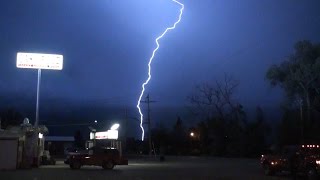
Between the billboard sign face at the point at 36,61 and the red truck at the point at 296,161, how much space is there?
25.5m

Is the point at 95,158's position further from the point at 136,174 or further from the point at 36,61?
the point at 36,61

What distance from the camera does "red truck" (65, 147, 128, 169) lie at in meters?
37.0

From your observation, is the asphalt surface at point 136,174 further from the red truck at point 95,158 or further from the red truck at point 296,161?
the red truck at point 95,158

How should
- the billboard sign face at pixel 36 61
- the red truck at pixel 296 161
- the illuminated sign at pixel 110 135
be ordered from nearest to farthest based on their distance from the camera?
the red truck at pixel 296 161 < the billboard sign face at pixel 36 61 < the illuminated sign at pixel 110 135

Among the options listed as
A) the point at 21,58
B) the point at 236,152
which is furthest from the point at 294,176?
the point at 236,152

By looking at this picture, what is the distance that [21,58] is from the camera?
48.9 meters

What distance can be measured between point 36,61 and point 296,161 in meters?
29.1

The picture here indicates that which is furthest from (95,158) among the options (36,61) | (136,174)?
(36,61)

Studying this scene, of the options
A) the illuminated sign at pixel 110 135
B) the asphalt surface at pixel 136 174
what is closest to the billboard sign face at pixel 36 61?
the asphalt surface at pixel 136 174

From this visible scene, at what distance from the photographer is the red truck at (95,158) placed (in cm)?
3700

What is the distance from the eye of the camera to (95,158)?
37.4 meters

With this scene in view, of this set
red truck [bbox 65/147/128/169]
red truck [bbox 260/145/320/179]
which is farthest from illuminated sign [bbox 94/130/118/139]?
red truck [bbox 260/145/320/179]

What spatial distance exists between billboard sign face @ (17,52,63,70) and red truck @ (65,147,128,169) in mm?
14012

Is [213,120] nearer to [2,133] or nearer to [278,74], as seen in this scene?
[278,74]
